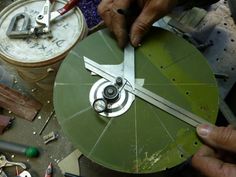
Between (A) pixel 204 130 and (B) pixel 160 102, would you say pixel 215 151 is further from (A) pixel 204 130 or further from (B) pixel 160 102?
(B) pixel 160 102

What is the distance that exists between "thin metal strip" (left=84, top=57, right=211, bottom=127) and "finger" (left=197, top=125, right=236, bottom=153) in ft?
0.09

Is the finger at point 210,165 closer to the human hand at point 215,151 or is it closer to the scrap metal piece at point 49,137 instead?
the human hand at point 215,151

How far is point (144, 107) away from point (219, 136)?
0.21 m

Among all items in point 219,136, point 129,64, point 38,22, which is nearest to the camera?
point 219,136

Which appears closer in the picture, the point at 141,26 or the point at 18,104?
the point at 141,26

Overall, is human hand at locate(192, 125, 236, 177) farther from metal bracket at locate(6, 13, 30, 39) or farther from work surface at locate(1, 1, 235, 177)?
metal bracket at locate(6, 13, 30, 39)

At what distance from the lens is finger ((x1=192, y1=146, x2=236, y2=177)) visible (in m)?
0.84

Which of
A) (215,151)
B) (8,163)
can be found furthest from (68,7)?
(215,151)

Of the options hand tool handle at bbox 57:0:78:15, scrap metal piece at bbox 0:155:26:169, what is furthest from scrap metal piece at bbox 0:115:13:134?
hand tool handle at bbox 57:0:78:15

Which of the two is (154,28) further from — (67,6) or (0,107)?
(0,107)

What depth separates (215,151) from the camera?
908mm

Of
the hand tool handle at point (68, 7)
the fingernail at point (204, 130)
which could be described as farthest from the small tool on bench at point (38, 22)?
the fingernail at point (204, 130)

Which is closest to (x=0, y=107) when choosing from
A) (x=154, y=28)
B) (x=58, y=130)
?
(x=58, y=130)

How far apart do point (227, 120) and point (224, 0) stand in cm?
59
